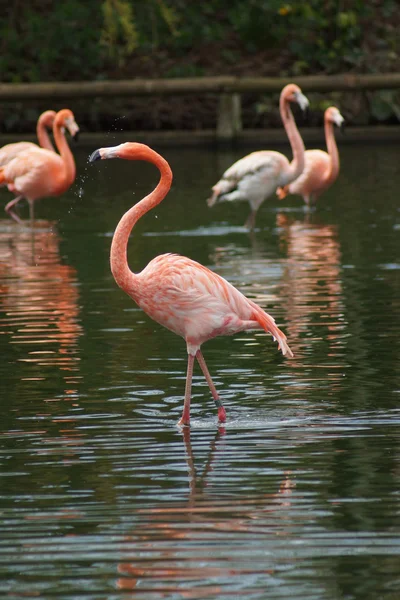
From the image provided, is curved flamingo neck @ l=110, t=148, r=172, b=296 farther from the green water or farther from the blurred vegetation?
the blurred vegetation

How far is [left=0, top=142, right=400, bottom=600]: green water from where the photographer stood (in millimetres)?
3717

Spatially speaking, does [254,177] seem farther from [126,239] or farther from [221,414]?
[221,414]

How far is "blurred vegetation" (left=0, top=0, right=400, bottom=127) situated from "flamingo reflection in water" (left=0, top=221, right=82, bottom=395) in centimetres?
1128

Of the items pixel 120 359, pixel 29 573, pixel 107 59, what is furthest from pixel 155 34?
pixel 29 573

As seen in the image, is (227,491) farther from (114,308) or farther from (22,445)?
(114,308)

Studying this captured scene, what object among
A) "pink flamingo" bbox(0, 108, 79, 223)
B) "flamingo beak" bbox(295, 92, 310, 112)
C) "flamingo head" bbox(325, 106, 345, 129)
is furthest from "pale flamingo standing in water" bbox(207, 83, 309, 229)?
"flamingo head" bbox(325, 106, 345, 129)

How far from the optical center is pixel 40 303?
28.6ft

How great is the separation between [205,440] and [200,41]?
19.6 metres

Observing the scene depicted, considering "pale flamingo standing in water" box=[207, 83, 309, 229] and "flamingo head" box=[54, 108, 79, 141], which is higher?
"flamingo head" box=[54, 108, 79, 141]

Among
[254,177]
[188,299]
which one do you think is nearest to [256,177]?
[254,177]

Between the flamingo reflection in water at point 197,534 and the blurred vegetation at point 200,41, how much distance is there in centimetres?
1838

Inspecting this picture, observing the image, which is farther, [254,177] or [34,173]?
[34,173]

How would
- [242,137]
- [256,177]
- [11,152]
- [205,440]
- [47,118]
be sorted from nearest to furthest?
[205,440] → [256,177] → [11,152] → [47,118] → [242,137]

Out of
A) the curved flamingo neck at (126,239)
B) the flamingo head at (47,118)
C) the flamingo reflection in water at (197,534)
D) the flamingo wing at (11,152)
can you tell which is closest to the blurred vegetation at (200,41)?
the flamingo head at (47,118)
